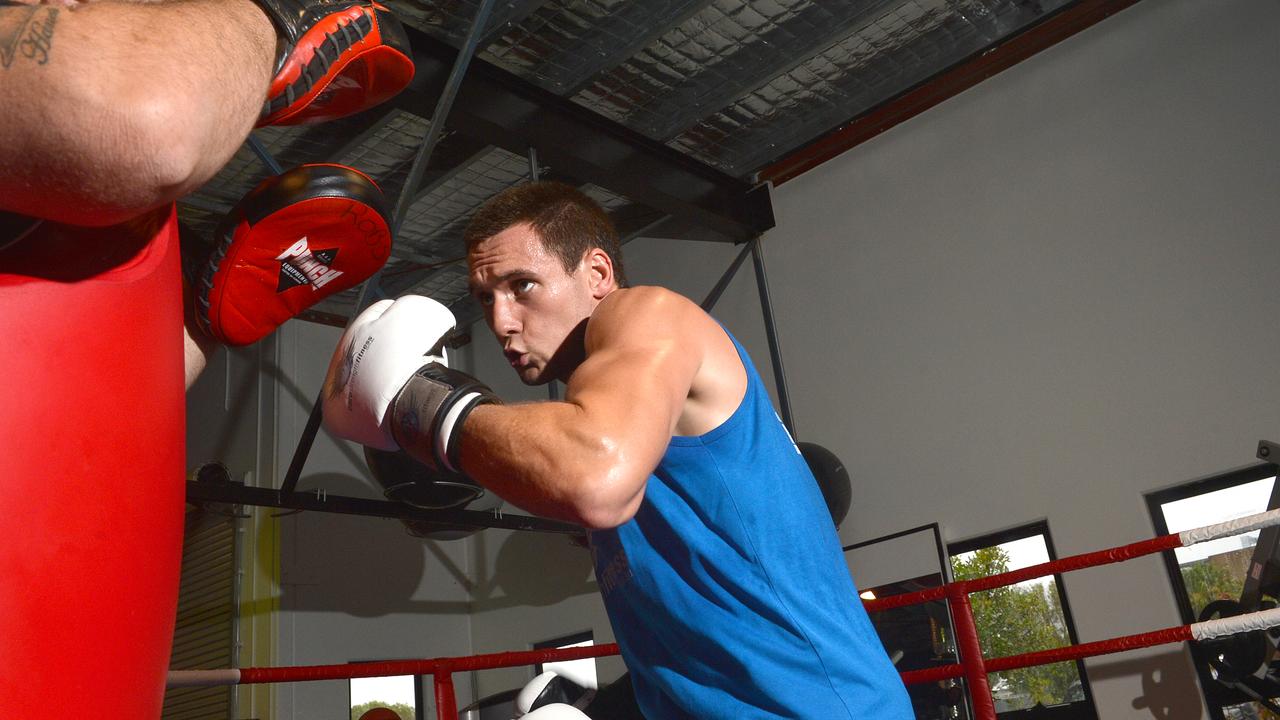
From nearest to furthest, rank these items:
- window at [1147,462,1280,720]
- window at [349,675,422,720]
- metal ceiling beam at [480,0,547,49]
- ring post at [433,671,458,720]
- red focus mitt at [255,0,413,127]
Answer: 1. red focus mitt at [255,0,413,127]
2. ring post at [433,671,458,720]
3. window at [1147,462,1280,720]
4. metal ceiling beam at [480,0,547,49]
5. window at [349,675,422,720]

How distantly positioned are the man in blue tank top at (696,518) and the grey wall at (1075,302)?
3.31m

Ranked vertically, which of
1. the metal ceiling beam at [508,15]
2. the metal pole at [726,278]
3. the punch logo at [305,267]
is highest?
the metal ceiling beam at [508,15]

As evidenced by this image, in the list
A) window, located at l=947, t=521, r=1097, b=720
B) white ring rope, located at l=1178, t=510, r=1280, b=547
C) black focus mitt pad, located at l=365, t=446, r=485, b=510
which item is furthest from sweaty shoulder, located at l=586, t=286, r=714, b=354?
window, located at l=947, t=521, r=1097, b=720

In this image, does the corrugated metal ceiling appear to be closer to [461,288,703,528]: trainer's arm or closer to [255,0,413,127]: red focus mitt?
[255,0,413,127]: red focus mitt

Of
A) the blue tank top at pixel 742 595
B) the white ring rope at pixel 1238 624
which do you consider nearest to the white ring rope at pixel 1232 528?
the white ring rope at pixel 1238 624

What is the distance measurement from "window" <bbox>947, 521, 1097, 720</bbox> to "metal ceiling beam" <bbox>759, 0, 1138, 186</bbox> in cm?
233

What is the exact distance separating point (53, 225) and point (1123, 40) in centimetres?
486

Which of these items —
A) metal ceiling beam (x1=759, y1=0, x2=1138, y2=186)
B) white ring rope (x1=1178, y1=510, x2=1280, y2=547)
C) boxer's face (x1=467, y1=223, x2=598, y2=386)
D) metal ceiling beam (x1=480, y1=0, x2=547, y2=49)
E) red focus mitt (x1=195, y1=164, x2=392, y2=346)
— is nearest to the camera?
red focus mitt (x1=195, y1=164, x2=392, y2=346)

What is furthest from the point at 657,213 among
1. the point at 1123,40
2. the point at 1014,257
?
the point at 1123,40

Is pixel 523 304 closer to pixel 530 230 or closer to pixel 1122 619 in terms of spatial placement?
pixel 530 230

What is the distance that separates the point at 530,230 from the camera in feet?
5.04

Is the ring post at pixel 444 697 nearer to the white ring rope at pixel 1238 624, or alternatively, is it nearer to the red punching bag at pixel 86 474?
the white ring rope at pixel 1238 624

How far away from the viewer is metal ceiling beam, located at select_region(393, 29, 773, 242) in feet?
13.9

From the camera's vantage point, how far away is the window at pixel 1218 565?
3418 millimetres
